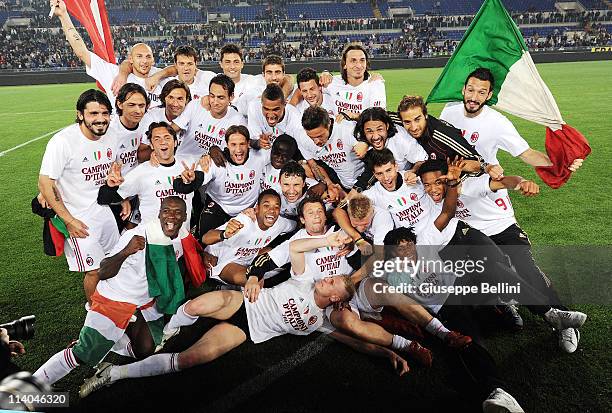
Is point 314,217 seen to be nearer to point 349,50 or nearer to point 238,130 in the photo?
point 238,130

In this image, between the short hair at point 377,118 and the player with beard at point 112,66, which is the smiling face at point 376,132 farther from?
the player with beard at point 112,66

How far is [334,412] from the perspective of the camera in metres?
2.95

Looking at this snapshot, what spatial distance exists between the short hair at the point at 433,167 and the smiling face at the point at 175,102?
226 centimetres

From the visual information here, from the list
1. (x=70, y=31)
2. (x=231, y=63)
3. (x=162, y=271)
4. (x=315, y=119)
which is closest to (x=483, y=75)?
(x=315, y=119)

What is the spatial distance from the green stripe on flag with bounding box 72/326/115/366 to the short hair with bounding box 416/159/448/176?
2.59 m

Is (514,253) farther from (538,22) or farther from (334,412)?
(538,22)

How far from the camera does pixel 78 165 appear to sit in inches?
151

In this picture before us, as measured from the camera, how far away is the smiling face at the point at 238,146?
406 cm

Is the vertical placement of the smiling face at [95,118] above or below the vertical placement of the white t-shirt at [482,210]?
above

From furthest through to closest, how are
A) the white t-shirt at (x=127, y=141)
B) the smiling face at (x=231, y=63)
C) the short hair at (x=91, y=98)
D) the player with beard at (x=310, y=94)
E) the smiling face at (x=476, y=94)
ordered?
1. the smiling face at (x=231, y=63)
2. the player with beard at (x=310, y=94)
3. the white t-shirt at (x=127, y=141)
4. the smiling face at (x=476, y=94)
5. the short hair at (x=91, y=98)

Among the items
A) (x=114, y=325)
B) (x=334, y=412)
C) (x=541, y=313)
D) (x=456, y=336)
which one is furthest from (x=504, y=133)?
(x=114, y=325)

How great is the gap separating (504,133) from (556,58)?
26.3 meters

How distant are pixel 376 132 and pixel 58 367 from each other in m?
2.83

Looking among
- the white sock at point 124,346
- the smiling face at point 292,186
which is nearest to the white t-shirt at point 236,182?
the smiling face at point 292,186
